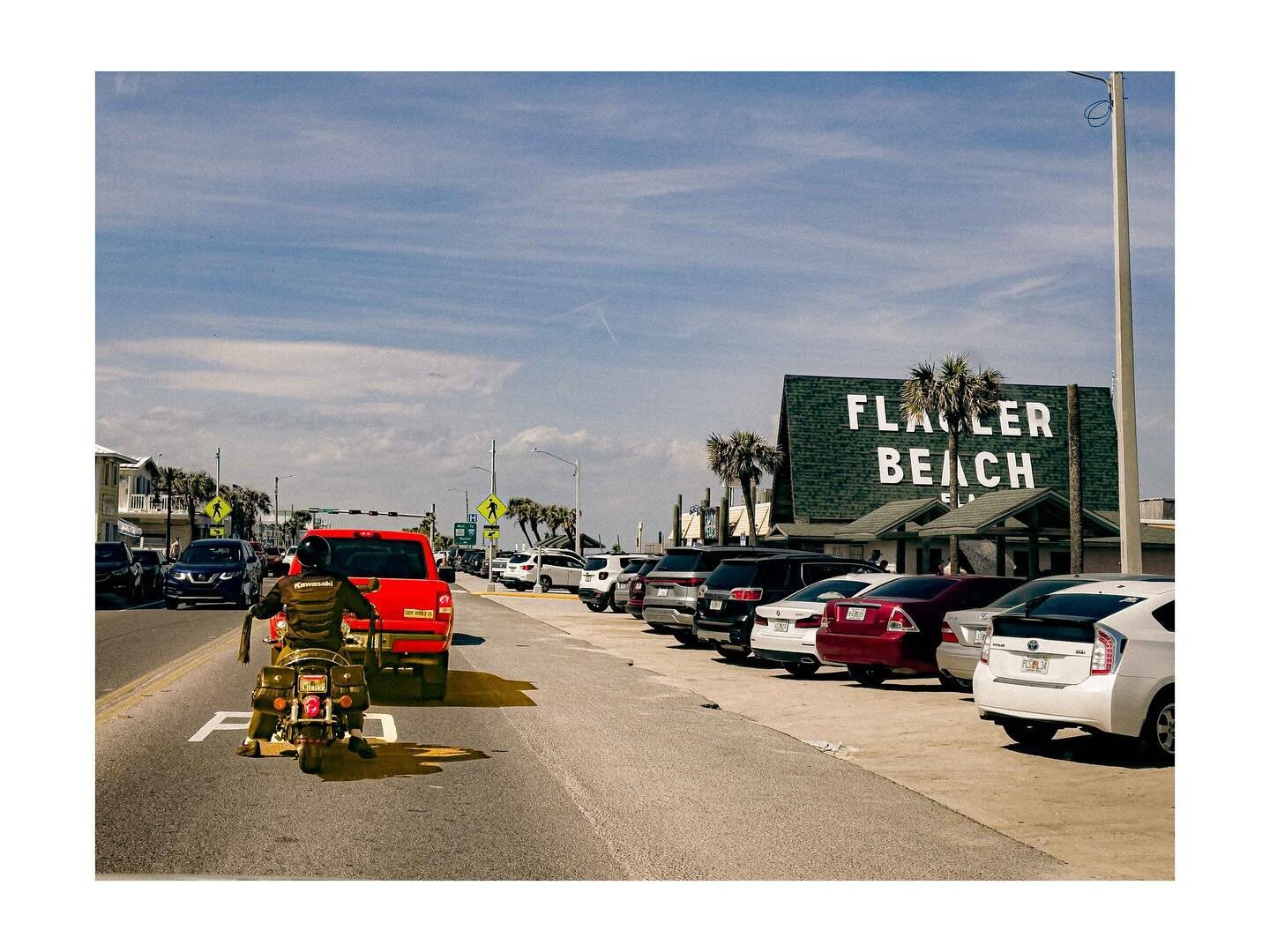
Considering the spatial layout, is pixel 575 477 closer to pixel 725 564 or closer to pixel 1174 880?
pixel 725 564

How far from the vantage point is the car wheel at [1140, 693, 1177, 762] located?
11094 millimetres

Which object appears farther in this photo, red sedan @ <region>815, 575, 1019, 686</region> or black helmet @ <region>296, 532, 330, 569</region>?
red sedan @ <region>815, 575, 1019, 686</region>

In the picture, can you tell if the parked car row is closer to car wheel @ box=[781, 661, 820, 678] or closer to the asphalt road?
car wheel @ box=[781, 661, 820, 678]

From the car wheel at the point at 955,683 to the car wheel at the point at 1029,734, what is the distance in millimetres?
3011

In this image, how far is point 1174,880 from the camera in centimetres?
755

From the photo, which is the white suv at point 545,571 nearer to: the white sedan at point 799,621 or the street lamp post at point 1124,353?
the white sedan at point 799,621

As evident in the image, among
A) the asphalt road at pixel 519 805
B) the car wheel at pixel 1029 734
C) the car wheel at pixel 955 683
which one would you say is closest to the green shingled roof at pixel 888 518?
the car wheel at pixel 955 683

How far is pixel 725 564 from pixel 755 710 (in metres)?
6.76

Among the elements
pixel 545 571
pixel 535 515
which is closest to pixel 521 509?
pixel 535 515

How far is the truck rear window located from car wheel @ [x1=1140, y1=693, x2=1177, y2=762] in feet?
27.0

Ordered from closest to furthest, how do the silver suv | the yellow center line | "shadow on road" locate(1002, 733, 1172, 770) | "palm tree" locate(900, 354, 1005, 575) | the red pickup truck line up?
"shadow on road" locate(1002, 733, 1172, 770)
the yellow center line
the red pickup truck
the silver suv
"palm tree" locate(900, 354, 1005, 575)

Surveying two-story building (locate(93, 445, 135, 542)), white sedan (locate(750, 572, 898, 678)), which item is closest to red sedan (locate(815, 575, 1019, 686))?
white sedan (locate(750, 572, 898, 678))

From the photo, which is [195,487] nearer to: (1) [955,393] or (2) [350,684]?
(1) [955,393]

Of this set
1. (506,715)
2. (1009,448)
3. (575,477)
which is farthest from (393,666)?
(575,477)
